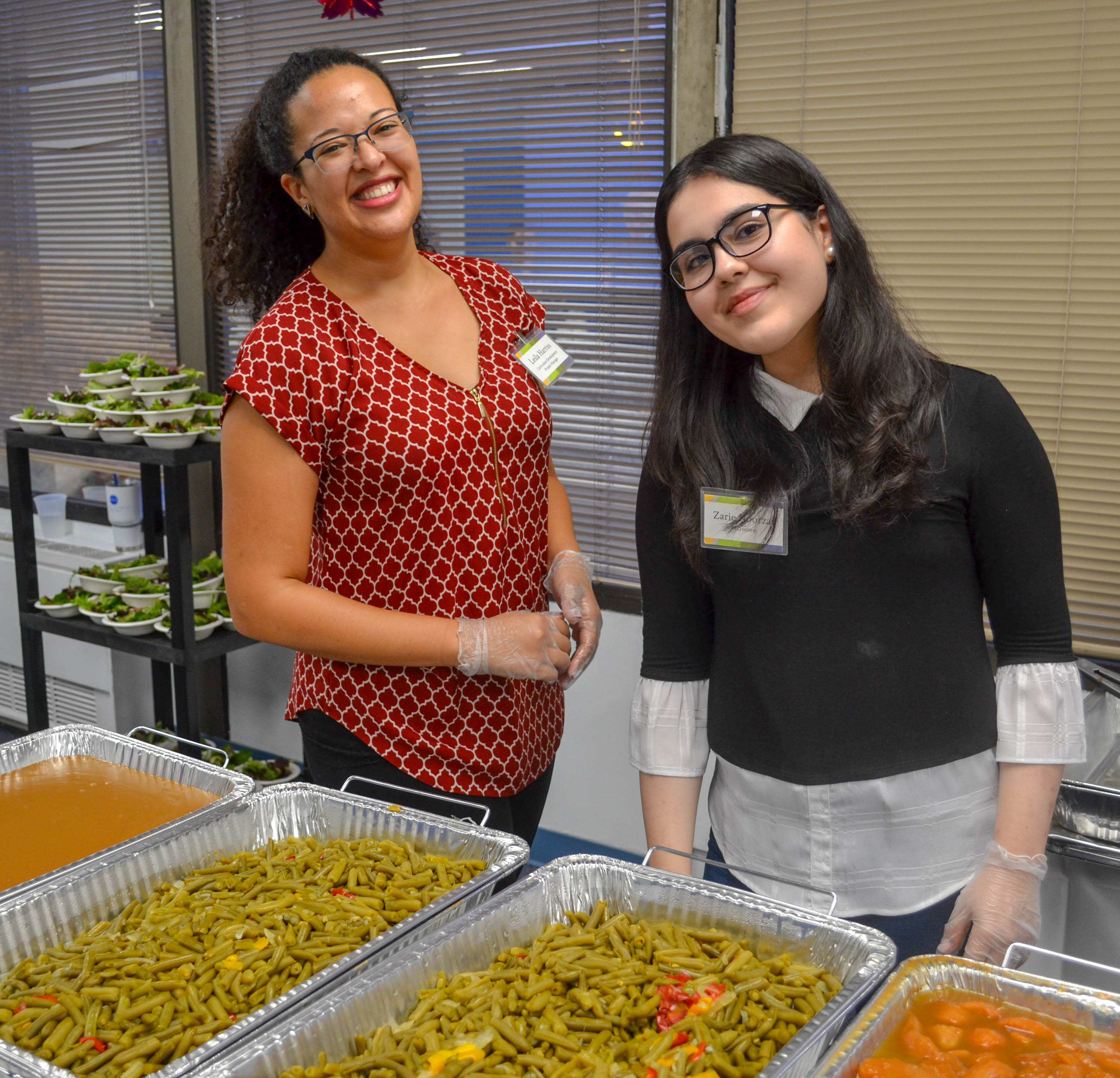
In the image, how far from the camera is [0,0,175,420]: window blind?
12.2 feet

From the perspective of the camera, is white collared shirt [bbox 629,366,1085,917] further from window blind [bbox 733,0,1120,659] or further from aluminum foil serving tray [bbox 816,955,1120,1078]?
window blind [bbox 733,0,1120,659]

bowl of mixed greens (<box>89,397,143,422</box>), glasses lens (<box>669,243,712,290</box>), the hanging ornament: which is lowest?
bowl of mixed greens (<box>89,397,143,422</box>)

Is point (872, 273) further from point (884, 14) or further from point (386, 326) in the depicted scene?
point (884, 14)

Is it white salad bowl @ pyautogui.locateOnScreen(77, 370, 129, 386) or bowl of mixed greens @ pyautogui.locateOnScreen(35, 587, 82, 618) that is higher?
white salad bowl @ pyautogui.locateOnScreen(77, 370, 129, 386)

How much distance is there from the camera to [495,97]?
308 cm

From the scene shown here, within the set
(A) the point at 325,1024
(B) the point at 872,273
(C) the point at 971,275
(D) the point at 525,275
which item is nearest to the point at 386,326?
(B) the point at 872,273

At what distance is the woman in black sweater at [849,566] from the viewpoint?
3.92ft

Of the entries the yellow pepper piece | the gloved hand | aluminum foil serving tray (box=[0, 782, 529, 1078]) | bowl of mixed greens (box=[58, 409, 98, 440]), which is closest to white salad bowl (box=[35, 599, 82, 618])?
bowl of mixed greens (box=[58, 409, 98, 440])

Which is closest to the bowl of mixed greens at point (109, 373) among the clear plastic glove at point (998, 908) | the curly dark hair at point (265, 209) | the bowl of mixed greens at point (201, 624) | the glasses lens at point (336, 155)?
the bowl of mixed greens at point (201, 624)

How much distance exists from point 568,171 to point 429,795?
2.10 m

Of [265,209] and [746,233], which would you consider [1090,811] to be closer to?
[746,233]

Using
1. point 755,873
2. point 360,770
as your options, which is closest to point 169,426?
point 360,770

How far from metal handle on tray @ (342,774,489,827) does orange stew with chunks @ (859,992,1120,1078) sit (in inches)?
21.8

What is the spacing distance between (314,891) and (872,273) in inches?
38.3
